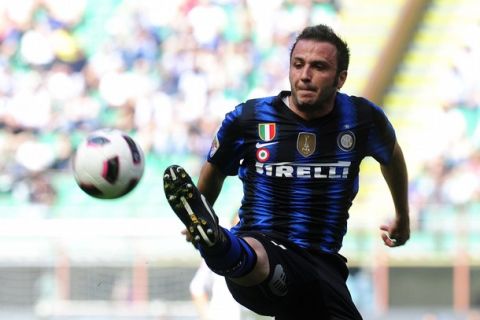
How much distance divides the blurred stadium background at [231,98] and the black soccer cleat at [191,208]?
6.72 m

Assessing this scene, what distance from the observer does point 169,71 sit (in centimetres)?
1338

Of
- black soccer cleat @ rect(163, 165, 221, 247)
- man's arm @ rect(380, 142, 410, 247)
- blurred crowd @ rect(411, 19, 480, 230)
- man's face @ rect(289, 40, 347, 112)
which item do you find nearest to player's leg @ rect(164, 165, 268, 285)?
black soccer cleat @ rect(163, 165, 221, 247)

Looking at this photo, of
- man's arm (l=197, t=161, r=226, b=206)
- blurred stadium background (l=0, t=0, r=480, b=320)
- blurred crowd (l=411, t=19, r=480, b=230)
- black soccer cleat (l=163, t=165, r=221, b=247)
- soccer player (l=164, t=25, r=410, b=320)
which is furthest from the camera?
blurred crowd (l=411, t=19, r=480, b=230)

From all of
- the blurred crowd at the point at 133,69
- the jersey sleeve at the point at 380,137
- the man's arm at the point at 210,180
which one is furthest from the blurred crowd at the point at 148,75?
the man's arm at the point at 210,180

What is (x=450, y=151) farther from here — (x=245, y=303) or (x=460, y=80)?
(x=245, y=303)

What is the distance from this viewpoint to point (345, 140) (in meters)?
4.56

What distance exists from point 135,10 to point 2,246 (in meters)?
4.82

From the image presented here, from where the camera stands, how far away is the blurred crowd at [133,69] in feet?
42.5

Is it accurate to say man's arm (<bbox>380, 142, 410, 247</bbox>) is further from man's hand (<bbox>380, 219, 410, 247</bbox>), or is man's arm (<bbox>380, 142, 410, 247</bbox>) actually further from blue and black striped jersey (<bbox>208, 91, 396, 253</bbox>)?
blue and black striped jersey (<bbox>208, 91, 396, 253</bbox>)

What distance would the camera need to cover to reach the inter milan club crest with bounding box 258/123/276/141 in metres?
4.53

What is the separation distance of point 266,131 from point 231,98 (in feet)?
28.5

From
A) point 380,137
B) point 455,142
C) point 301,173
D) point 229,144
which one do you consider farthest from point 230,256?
point 455,142

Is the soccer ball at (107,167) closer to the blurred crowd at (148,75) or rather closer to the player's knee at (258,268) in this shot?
the player's knee at (258,268)

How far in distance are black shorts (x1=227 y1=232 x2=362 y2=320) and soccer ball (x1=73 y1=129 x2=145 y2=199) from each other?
0.63 meters
